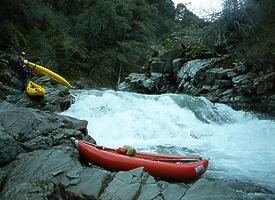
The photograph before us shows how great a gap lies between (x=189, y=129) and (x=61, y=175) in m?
5.87

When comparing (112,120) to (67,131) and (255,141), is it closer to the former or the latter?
(67,131)

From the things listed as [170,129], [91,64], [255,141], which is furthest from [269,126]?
[91,64]

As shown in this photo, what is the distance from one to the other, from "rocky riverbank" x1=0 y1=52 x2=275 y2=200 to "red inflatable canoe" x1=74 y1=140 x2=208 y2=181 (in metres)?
0.17

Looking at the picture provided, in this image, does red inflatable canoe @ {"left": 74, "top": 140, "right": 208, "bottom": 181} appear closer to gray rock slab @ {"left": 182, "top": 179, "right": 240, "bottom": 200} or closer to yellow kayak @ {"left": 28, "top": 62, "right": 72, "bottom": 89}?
gray rock slab @ {"left": 182, "top": 179, "right": 240, "bottom": 200}

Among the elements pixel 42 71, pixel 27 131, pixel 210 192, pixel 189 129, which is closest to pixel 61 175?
pixel 27 131

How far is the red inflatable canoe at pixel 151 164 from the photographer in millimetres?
4781

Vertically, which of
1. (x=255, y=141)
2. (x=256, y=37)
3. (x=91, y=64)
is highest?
(x=256, y=37)

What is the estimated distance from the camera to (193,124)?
404 inches

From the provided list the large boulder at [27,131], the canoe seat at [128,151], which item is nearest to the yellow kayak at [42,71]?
the large boulder at [27,131]

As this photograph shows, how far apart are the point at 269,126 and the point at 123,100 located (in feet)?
16.8

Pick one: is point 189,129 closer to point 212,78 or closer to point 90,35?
point 212,78

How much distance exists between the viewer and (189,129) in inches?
379

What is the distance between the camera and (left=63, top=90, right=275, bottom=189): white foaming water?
668 cm

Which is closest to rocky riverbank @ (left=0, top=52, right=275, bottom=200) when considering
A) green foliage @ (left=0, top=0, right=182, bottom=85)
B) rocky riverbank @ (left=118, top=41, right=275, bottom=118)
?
rocky riverbank @ (left=118, top=41, right=275, bottom=118)
